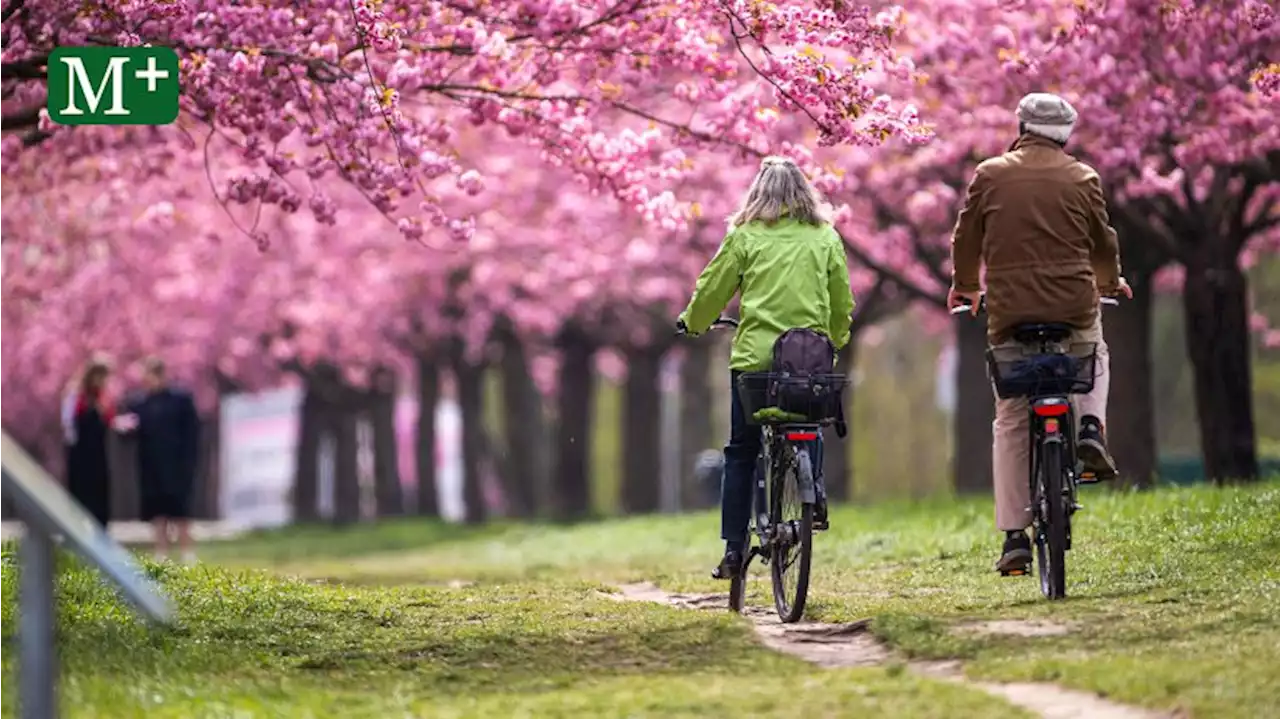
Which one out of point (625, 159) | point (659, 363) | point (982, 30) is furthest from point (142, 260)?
point (625, 159)

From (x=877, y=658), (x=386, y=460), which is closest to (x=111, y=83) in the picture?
(x=877, y=658)

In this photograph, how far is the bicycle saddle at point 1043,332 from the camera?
37.9 feet

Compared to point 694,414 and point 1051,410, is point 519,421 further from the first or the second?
point 1051,410

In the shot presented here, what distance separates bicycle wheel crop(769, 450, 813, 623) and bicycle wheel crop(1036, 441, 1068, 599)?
1.10 metres

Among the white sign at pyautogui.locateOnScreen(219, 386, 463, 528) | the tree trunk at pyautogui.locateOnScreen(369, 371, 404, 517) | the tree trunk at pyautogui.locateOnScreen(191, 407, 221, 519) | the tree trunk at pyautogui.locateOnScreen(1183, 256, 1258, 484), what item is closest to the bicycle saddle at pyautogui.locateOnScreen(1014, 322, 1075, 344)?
the tree trunk at pyautogui.locateOnScreen(1183, 256, 1258, 484)

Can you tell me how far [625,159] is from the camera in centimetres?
1672

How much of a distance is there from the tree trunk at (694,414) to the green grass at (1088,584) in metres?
17.9

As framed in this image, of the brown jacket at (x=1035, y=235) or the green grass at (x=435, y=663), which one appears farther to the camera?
the brown jacket at (x=1035, y=235)

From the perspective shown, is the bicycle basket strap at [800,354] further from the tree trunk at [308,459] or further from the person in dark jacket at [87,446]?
the tree trunk at [308,459]

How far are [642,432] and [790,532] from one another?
29.9 m

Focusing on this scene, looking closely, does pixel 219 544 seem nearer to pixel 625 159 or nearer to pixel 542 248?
pixel 542 248

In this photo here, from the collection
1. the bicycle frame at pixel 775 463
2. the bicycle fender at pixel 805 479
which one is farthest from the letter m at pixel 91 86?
the bicycle fender at pixel 805 479

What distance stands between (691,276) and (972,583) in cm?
2525

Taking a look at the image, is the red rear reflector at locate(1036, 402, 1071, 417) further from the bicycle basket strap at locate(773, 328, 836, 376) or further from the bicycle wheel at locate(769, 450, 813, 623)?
the bicycle wheel at locate(769, 450, 813, 623)
